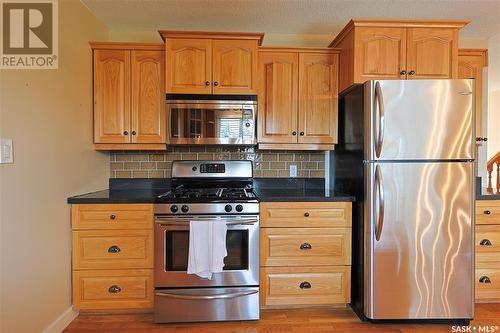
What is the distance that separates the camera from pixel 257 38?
2412 millimetres

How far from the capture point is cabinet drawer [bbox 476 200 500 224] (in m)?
2.29

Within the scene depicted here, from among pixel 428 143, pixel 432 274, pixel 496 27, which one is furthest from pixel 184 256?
pixel 496 27

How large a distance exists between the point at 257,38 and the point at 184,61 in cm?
65

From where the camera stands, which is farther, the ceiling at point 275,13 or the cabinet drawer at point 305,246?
the ceiling at point 275,13

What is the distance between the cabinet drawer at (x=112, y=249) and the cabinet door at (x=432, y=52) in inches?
96.5

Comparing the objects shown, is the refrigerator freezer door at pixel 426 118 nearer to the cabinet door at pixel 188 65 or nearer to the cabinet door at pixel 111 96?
the cabinet door at pixel 188 65

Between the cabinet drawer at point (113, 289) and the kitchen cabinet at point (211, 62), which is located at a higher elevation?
the kitchen cabinet at point (211, 62)

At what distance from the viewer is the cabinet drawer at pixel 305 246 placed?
2.19 m

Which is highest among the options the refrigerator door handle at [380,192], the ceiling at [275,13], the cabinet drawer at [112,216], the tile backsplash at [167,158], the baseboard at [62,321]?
the ceiling at [275,13]

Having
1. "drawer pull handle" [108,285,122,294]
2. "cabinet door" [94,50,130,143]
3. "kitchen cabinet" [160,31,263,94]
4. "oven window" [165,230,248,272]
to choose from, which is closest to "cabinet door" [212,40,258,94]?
"kitchen cabinet" [160,31,263,94]

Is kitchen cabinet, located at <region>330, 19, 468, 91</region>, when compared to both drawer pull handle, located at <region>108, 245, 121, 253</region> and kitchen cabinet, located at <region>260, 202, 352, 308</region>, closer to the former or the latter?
kitchen cabinet, located at <region>260, 202, 352, 308</region>

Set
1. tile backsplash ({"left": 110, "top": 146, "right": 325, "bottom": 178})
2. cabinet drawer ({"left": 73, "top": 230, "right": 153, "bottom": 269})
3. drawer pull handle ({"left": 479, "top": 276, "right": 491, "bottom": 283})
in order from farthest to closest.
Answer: tile backsplash ({"left": 110, "top": 146, "right": 325, "bottom": 178}), drawer pull handle ({"left": 479, "top": 276, "right": 491, "bottom": 283}), cabinet drawer ({"left": 73, "top": 230, "right": 153, "bottom": 269})

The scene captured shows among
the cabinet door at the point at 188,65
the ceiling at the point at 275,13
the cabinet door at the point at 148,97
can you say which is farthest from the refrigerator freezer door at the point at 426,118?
the cabinet door at the point at 148,97

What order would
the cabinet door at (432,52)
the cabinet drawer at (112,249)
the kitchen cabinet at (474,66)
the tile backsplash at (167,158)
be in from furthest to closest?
1. the tile backsplash at (167,158)
2. the kitchen cabinet at (474,66)
3. the cabinet door at (432,52)
4. the cabinet drawer at (112,249)
